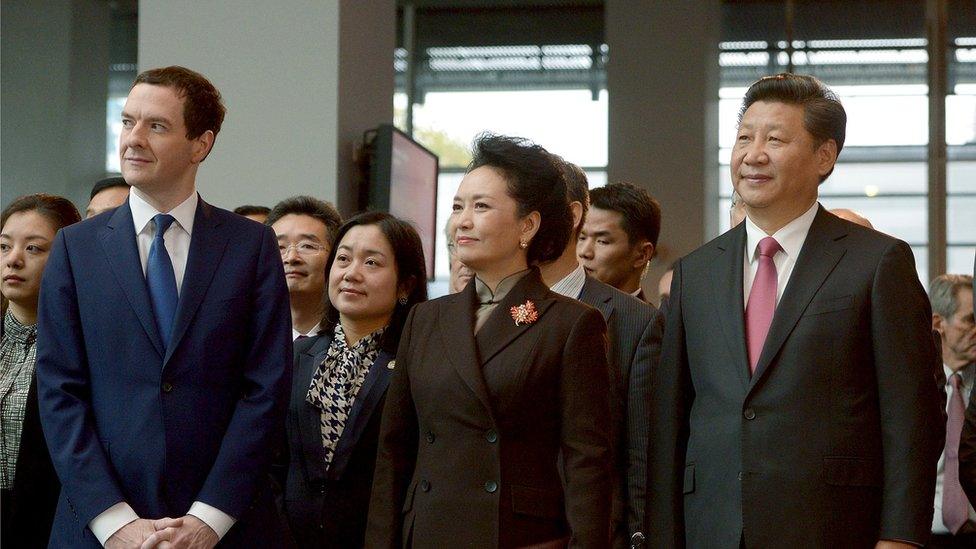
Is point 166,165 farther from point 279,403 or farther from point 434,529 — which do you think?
point 434,529

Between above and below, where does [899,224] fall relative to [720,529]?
above

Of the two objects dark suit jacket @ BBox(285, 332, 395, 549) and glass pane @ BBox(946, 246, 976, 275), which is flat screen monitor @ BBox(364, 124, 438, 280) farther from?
glass pane @ BBox(946, 246, 976, 275)

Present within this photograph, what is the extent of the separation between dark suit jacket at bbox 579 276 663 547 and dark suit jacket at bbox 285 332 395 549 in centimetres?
59

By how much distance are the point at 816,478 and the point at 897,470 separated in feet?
0.50

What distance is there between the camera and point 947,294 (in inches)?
189

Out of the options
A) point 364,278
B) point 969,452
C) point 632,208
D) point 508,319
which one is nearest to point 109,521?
point 508,319

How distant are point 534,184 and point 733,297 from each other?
20.0 inches

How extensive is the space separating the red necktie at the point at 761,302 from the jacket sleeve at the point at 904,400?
22cm

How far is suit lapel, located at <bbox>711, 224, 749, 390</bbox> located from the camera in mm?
2475

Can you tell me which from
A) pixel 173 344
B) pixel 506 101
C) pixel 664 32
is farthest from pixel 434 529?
pixel 506 101

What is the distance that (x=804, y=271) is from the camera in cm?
249

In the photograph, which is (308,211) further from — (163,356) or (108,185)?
(163,356)

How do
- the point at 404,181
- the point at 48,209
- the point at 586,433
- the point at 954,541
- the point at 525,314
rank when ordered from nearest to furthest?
the point at 586,433
the point at 525,314
the point at 48,209
the point at 954,541
the point at 404,181

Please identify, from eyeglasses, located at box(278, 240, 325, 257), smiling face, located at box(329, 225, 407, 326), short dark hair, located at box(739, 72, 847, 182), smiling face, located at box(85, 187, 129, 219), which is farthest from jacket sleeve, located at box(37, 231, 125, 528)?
short dark hair, located at box(739, 72, 847, 182)
